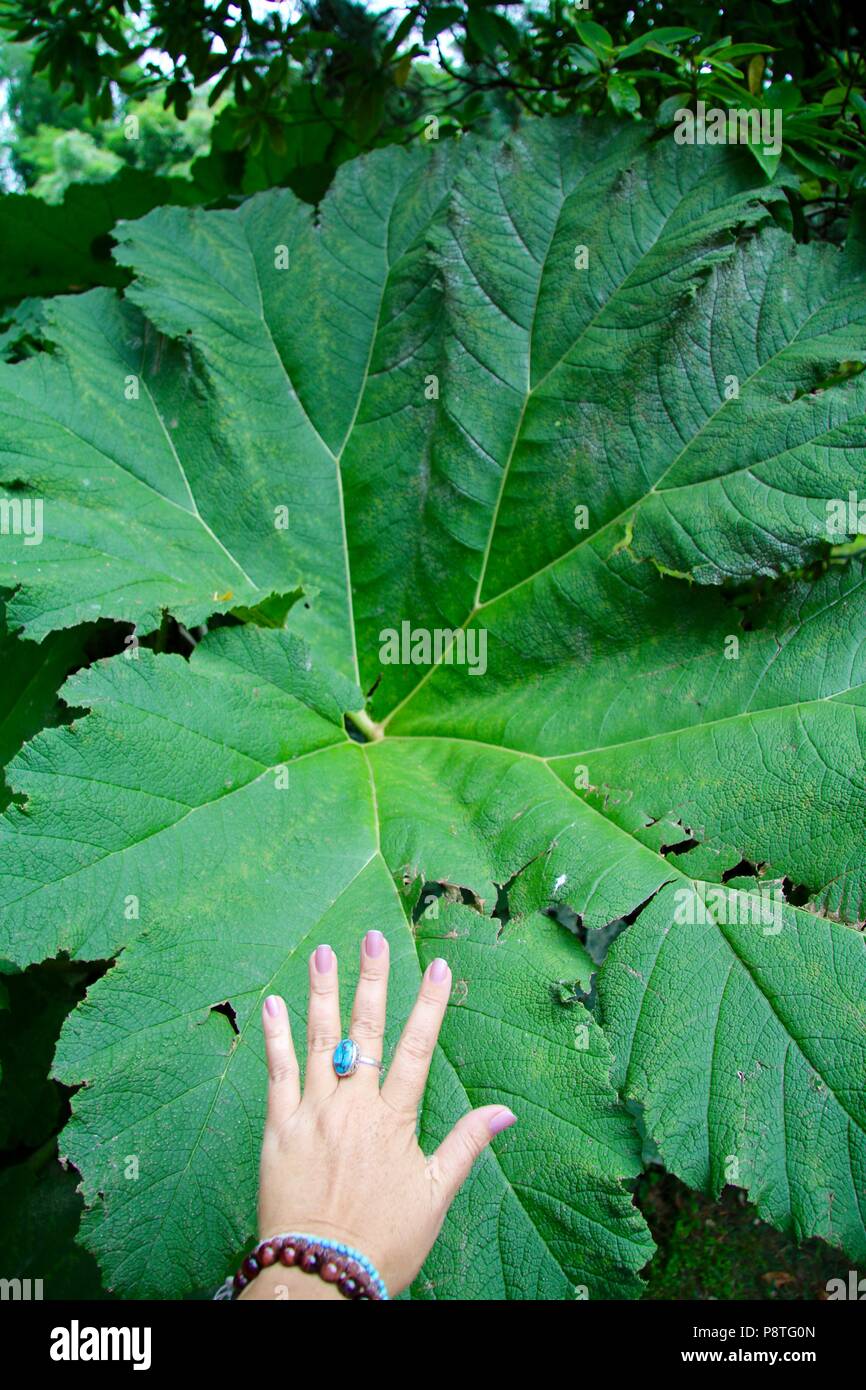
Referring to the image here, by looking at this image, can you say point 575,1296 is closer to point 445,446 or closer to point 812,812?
point 812,812

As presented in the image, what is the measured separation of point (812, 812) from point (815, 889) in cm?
13

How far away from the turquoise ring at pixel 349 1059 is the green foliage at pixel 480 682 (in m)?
0.34

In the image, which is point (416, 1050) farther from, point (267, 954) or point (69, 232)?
point (69, 232)

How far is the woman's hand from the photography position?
123 centimetres

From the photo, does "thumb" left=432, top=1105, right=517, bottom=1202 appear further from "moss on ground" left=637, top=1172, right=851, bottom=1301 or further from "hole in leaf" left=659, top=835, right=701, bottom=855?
"moss on ground" left=637, top=1172, right=851, bottom=1301

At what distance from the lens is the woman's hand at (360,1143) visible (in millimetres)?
1226

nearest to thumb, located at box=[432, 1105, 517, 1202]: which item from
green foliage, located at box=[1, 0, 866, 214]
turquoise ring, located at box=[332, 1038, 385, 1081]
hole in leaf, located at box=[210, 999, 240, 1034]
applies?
turquoise ring, located at box=[332, 1038, 385, 1081]

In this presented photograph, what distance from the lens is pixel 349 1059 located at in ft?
4.28

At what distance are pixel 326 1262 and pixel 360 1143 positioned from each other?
14cm

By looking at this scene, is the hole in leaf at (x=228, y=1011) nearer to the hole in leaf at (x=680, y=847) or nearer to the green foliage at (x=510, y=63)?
the hole in leaf at (x=680, y=847)

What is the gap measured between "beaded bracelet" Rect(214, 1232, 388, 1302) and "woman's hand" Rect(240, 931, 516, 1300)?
0.03ft

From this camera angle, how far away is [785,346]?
197cm

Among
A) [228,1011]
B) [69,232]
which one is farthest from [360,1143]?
[69,232]

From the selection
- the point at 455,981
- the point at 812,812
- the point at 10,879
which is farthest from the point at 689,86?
the point at 10,879
